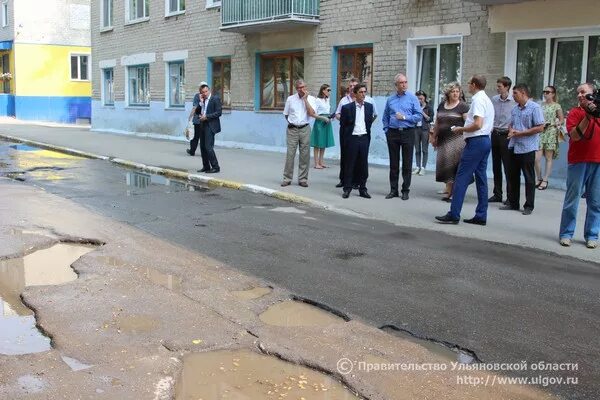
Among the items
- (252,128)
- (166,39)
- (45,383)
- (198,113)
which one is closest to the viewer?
(45,383)

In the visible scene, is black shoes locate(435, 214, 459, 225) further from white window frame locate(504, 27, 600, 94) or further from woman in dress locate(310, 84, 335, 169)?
woman in dress locate(310, 84, 335, 169)

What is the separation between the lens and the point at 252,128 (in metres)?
19.7

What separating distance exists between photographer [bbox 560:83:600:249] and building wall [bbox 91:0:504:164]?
599 centimetres

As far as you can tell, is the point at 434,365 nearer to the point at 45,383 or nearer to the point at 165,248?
the point at 45,383

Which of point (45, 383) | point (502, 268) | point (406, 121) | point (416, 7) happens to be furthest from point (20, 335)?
point (416, 7)

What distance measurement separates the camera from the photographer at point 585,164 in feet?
23.4

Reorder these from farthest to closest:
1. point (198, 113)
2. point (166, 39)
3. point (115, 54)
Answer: point (115, 54) < point (166, 39) < point (198, 113)

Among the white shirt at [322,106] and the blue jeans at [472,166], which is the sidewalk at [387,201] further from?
the white shirt at [322,106]

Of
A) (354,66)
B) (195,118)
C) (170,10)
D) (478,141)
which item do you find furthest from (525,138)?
(170,10)

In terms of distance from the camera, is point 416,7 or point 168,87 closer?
point 416,7

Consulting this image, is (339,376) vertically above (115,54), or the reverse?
(115,54)

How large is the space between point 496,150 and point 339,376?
23.4ft

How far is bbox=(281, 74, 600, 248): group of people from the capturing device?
7367 mm

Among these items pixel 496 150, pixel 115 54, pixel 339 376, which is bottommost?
pixel 339 376
